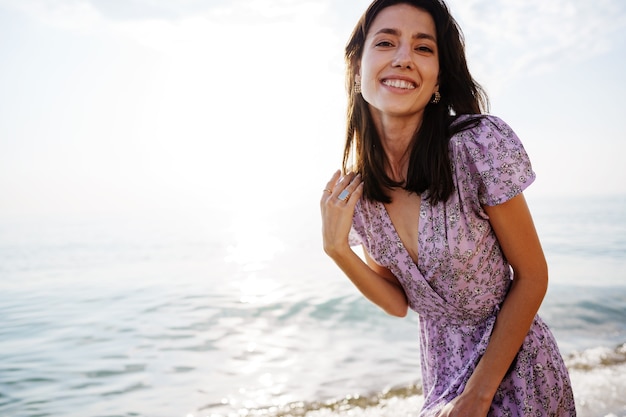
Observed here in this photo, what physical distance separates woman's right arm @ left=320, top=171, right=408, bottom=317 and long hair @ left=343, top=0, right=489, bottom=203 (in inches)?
4.2

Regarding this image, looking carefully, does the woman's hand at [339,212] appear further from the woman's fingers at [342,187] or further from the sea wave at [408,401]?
the sea wave at [408,401]

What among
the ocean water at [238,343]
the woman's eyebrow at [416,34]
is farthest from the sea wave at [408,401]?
the woman's eyebrow at [416,34]

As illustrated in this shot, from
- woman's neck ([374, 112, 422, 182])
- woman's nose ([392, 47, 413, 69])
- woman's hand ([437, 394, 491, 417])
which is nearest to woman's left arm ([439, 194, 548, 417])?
woman's hand ([437, 394, 491, 417])

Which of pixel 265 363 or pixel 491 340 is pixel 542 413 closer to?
pixel 491 340

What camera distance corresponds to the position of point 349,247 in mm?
2412

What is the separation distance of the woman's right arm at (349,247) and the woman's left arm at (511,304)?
492 mm

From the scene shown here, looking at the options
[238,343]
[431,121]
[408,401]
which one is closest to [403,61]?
[431,121]

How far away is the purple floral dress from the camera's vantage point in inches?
81.4

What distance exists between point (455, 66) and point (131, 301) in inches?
423

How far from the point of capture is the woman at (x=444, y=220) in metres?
2.08

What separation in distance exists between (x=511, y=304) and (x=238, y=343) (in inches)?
265

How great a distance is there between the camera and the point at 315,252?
21.2 meters

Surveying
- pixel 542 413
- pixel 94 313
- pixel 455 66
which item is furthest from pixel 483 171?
pixel 94 313

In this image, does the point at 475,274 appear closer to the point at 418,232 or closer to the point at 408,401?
the point at 418,232
